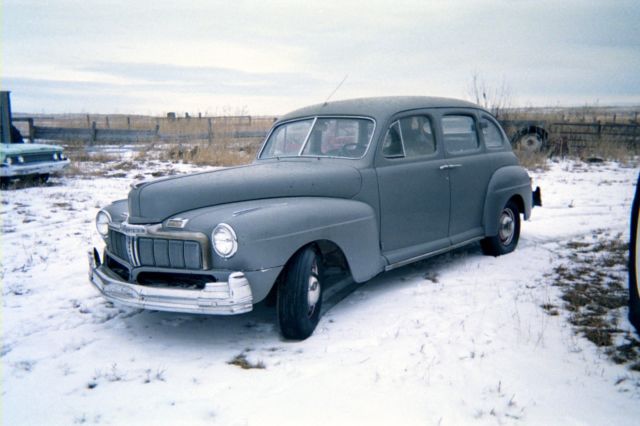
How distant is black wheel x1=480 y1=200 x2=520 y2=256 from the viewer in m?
6.24

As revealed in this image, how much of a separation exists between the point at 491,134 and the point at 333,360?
3.90m

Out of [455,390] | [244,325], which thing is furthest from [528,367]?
[244,325]

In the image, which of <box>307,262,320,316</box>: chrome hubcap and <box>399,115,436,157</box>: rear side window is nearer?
<box>307,262,320,316</box>: chrome hubcap

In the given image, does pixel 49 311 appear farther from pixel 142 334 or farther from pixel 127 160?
pixel 127 160

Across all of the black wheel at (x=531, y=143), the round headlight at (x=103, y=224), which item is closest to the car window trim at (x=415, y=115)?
the round headlight at (x=103, y=224)

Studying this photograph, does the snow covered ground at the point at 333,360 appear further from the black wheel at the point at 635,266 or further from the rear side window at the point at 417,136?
the rear side window at the point at 417,136

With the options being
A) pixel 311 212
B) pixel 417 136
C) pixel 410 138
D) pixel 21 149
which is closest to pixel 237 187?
pixel 311 212

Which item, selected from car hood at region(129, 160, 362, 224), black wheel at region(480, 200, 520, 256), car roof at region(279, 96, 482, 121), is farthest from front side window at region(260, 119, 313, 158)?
black wheel at region(480, 200, 520, 256)

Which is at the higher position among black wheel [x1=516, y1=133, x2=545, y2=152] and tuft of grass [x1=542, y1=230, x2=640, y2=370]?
black wheel [x1=516, y1=133, x2=545, y2=152]

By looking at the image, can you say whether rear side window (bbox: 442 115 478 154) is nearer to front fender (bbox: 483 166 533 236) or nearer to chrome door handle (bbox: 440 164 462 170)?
chrome door handle (bbox: 440 164 462 170)

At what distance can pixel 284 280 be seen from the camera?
395 centimetres

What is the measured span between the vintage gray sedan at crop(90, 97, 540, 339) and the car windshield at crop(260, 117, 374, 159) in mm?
11

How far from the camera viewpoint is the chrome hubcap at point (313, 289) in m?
4.15

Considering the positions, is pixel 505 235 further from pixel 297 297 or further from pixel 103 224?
pixel 103 224
